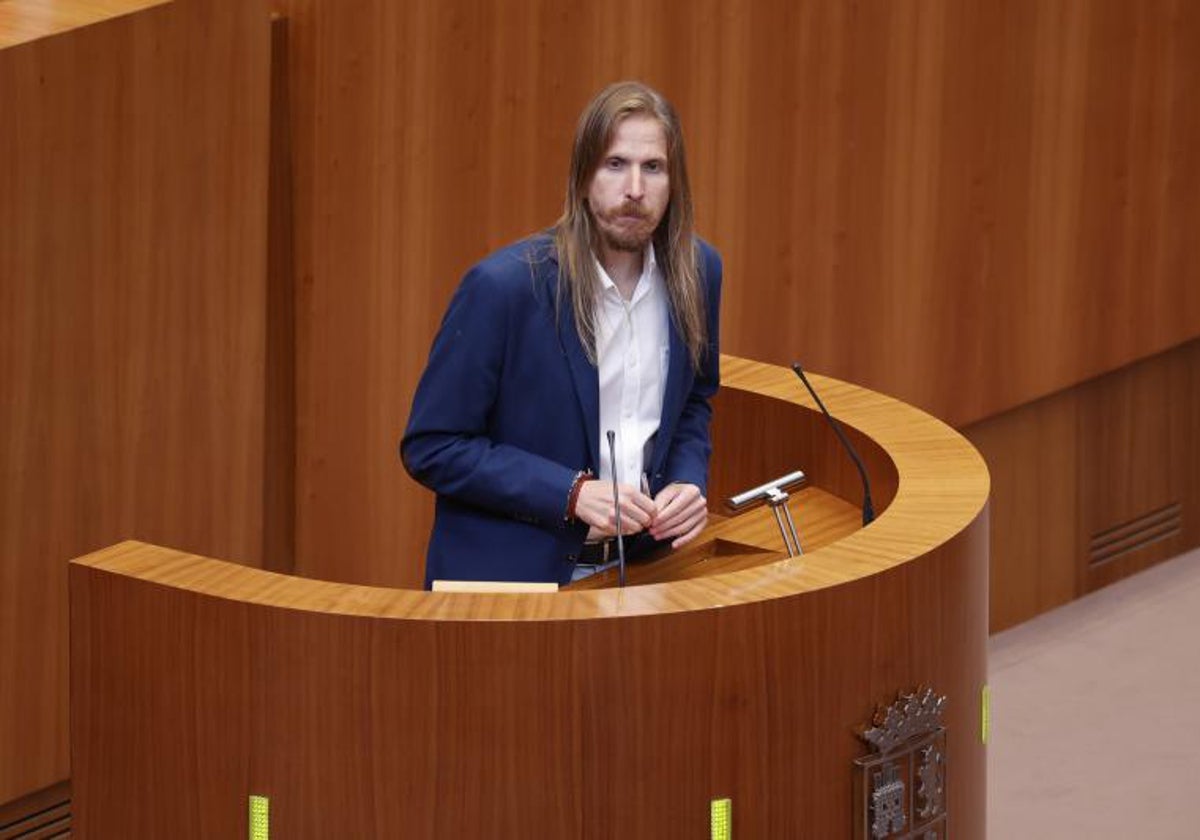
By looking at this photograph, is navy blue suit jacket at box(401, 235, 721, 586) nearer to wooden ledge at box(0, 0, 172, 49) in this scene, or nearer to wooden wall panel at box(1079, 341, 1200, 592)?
wooden ledge at box(0, 0, 172, 49)

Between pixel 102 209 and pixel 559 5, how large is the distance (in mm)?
505

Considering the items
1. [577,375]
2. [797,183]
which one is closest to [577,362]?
[577,375]

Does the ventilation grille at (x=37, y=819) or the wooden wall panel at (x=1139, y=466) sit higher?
the wooden wall panel at (x=1139, y=466)

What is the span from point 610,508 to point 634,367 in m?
0.12

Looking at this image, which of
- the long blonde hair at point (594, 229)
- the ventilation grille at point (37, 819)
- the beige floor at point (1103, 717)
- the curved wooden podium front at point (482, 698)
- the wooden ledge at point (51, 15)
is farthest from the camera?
the beige floor at point (1103, 717)

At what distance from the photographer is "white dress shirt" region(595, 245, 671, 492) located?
166 centimetres

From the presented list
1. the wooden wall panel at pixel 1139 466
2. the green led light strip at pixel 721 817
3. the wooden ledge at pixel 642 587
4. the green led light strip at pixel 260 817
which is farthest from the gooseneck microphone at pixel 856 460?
the wooden wall panel at pixel 1139 466

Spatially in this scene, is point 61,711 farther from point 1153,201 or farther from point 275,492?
point 1153,201

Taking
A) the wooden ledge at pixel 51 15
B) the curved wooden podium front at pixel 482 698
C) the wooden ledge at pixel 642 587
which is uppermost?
the wooden ledge at pixel 51 15

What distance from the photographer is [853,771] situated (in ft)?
4.89

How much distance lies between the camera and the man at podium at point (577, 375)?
63.2 inches

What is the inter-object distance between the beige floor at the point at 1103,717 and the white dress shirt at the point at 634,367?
974 mm

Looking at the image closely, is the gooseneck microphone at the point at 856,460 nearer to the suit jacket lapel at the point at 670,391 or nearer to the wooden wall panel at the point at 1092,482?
the suit jacket lapel at the point at 670,391

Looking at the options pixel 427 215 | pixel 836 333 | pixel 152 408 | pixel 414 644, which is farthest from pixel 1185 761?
pixel 414 644
